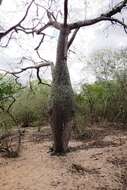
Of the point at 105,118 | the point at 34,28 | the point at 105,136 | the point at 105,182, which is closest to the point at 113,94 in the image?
the point at 105,118

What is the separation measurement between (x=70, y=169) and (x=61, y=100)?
2.04 m

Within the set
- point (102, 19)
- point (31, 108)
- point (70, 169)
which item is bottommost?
point (70, 169)

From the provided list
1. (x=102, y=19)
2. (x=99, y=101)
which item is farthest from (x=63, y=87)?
(x=99, y=101)

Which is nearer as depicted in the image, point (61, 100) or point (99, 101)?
point (61, 100)

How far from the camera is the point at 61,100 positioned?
1089cm

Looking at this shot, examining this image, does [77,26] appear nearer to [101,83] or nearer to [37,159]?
[37,159]

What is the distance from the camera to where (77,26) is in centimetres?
1129

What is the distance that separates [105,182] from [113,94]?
1035cm

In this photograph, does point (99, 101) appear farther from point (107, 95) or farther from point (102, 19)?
point (102, 19)

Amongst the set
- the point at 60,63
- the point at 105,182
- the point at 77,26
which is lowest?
the point at 105,182

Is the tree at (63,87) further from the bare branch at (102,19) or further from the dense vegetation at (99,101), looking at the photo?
the dense vegetation at (99,101)

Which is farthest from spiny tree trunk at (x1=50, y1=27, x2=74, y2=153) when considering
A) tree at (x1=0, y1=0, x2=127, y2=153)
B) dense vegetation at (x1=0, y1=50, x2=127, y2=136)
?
dense vegetation at (x1=0, y1=50, x2=127, y2=136)

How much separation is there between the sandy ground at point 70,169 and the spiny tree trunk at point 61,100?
49 cm

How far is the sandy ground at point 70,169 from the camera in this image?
8594 mm
